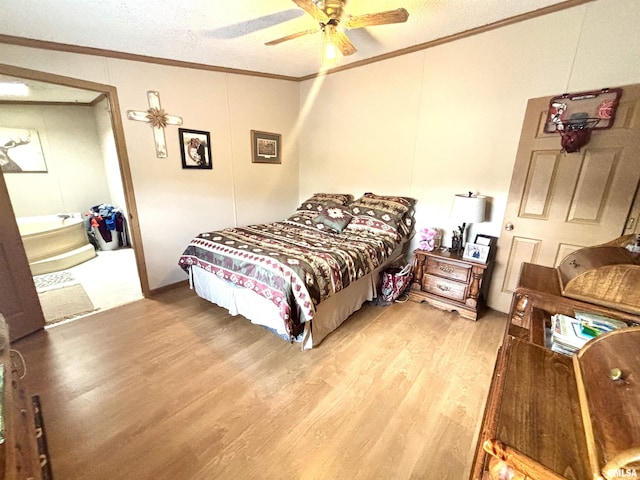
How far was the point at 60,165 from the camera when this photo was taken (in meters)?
4.64

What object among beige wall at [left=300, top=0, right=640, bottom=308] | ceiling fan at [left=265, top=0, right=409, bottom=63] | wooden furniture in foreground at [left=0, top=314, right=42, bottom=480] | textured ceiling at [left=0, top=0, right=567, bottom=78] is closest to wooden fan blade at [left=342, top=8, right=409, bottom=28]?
ceiling fan at [left=265, top=0, right=409, bottom=63]

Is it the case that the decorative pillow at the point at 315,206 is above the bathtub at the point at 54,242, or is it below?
above

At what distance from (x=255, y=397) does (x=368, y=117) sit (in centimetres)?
313

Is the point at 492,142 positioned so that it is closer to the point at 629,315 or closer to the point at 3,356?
the point at 629,315

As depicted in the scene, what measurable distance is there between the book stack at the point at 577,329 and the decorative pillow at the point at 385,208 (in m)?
1.80

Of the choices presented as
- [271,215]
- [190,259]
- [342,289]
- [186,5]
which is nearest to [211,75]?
[186,5]

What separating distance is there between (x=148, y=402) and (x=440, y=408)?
179 cm

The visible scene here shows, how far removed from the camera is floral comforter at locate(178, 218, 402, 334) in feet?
6.39

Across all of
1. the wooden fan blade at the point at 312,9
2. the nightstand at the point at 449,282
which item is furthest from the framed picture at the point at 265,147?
the nightstand at the point at 449,282

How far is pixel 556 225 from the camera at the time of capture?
2.24 m

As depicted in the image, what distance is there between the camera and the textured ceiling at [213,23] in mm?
1845

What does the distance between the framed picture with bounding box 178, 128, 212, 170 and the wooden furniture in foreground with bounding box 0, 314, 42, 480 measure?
7.22 ft

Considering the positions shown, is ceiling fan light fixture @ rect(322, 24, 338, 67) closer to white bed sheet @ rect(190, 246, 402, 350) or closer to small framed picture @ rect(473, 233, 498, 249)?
white bed sheet @ rect(190, 246, 402, 350)

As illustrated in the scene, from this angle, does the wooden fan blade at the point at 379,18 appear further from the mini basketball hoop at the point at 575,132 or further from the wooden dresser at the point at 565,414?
the wooden dresser at the point at 565,414
